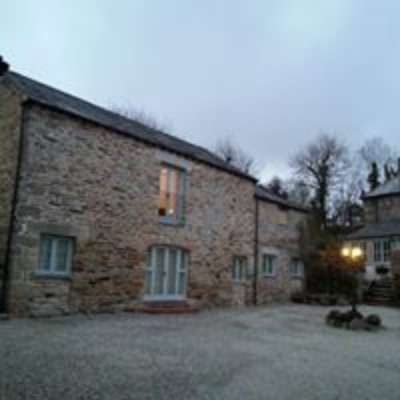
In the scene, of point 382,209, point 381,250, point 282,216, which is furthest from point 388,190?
point 282,216

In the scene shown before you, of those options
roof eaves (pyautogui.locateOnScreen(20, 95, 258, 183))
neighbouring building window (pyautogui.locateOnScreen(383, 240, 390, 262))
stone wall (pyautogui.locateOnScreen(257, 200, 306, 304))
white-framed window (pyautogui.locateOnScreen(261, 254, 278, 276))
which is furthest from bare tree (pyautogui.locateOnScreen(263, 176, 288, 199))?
roof eaves (pyautogui.locateOnScreen(20, 95, 258, 183))

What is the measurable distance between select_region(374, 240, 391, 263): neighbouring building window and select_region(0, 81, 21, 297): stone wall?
2210 cm

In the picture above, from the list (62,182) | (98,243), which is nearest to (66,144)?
(62,182)

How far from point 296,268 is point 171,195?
10000mm

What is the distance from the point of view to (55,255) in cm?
1154

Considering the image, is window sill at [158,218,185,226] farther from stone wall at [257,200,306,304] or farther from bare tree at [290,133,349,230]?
bare tree at [290,133,349,230]

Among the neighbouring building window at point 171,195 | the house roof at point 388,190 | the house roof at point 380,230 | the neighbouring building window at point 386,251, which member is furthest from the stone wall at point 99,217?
the house roof at point 388,190

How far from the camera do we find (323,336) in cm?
1034

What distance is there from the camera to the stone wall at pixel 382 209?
28.8m

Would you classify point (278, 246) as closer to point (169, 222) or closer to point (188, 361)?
point (169, 222)

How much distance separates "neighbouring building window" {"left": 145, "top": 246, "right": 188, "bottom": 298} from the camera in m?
14.2

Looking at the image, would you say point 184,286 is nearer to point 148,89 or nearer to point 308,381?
point 308,381

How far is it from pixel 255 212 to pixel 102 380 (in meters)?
14.1

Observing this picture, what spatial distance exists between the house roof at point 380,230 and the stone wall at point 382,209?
3.04ft
